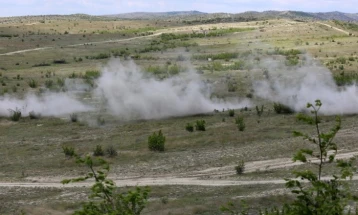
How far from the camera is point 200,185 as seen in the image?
17594 mm

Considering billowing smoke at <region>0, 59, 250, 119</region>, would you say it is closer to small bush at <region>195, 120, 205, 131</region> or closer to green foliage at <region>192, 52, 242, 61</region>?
small bush at <region>195, 120, 205, 131</region>

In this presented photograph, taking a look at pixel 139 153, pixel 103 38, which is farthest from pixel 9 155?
pixel 103 38

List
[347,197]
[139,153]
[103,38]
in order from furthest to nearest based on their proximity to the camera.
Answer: [103,38] < [139,153] < [347,197]

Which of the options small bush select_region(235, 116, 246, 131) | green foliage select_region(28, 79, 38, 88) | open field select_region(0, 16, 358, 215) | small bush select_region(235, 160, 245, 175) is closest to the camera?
open field select_region(0, 16, 358, 215)

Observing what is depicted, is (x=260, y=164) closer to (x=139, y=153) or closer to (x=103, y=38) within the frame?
(x=139, y=153)

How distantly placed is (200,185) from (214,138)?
6.57m

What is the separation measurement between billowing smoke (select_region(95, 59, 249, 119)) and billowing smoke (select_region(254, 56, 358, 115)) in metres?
3.04

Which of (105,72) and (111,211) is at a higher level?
(111,211)

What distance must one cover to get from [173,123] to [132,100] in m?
4.07

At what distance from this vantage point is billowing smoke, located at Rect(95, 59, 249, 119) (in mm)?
29767

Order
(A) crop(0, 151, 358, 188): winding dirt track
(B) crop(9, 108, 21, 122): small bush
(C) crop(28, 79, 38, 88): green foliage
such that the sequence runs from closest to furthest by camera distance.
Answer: (A) crop(0, 151, 358, 188): winding dirt track, (B) crop(9, 108, 21, 122): small bush, (C) crop(28, 79, 38, 88): green foliage

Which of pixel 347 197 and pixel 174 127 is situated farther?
pixel 174 127

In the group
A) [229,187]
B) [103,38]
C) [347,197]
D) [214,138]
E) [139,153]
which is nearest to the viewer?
[347,197]

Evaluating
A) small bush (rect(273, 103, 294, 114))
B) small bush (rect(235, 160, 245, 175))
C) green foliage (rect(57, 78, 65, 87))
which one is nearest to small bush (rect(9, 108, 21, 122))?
green foliage (rect(57, 78, 65, 87))
